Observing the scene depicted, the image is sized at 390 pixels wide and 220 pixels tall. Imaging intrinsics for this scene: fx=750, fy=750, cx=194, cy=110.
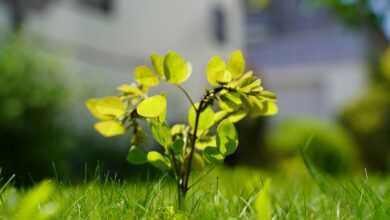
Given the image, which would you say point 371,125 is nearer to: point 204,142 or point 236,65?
point 204,142

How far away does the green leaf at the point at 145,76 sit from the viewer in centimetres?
194

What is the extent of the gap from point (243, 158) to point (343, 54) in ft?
54.9

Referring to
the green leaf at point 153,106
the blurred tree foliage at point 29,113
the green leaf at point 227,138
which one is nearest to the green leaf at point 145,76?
the green leaf at point 153,106

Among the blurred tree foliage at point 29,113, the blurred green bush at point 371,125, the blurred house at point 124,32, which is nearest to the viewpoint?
the blurred tree foliage at point 29,113

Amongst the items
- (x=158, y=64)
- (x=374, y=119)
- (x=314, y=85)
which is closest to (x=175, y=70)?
(x=158, y=64)

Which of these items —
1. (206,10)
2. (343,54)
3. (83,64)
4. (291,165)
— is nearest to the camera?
(291,165)

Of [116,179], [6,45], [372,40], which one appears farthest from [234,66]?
[372,40]

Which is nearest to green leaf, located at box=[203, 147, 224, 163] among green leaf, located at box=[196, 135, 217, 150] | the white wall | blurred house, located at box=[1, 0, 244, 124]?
green leaf, located at box=[196, 135, 217, 150]

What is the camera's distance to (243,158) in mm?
13836

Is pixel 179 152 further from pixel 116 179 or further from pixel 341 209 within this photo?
pixel 341 209

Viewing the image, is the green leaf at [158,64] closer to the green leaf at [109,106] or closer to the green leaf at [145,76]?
the green leaf at [145,76]

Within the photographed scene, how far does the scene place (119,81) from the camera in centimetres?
1625

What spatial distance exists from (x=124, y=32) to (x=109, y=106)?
1469 centimetres

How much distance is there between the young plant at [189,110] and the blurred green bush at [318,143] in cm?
1077
